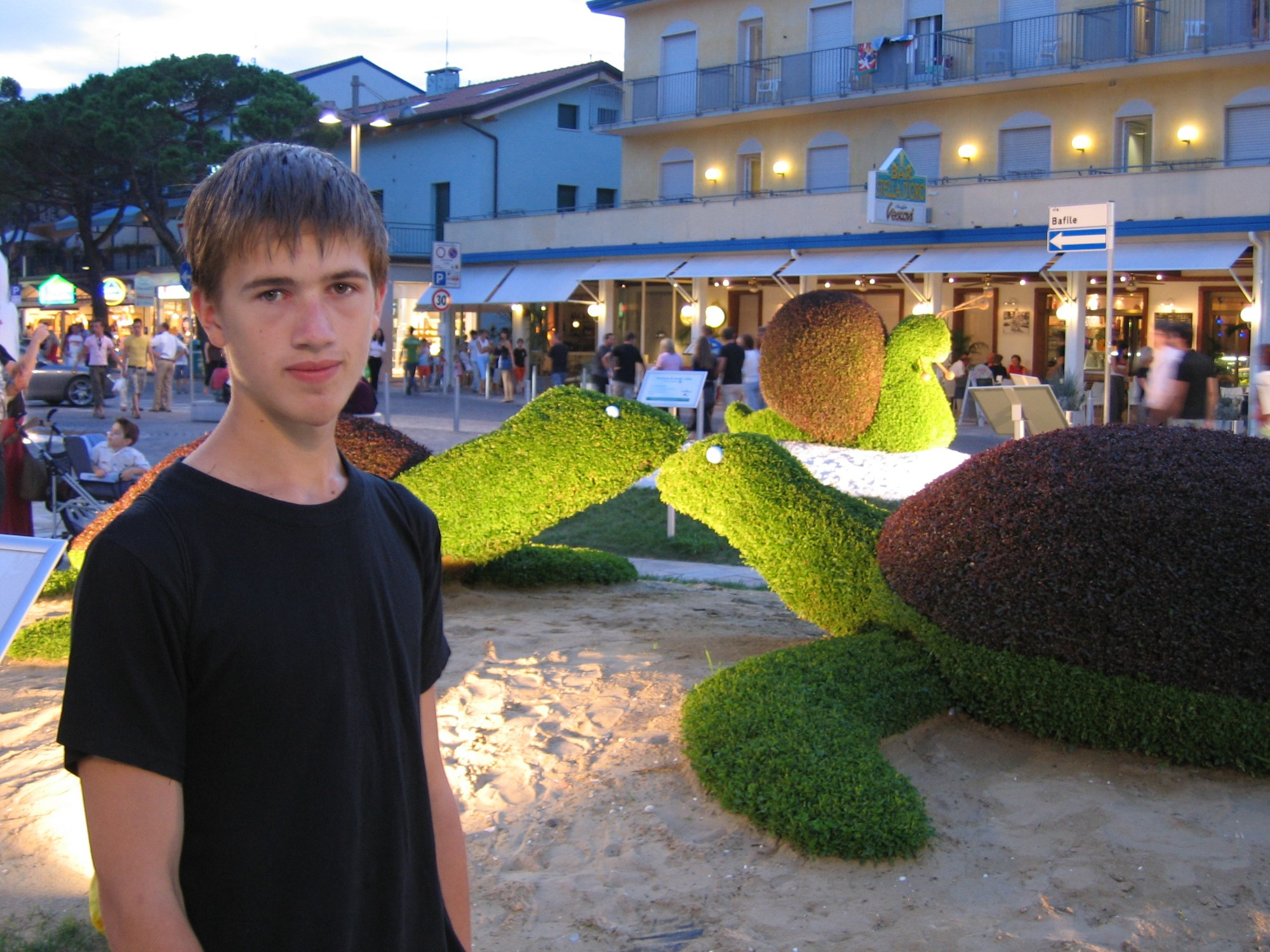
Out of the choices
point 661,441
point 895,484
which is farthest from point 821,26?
point 661,441

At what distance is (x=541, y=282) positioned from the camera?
34.3 meters

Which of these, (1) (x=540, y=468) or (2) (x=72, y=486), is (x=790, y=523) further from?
(2) (x=72, y=486)

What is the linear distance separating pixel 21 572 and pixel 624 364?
1785 centimetres

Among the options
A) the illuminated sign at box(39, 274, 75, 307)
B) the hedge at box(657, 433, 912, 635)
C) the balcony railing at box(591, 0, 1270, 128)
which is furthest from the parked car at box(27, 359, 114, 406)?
the hedge at box(657, 433, 912, 635)

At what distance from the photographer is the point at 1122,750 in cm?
508

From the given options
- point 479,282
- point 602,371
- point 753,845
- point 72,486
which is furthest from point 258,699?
point 479,282

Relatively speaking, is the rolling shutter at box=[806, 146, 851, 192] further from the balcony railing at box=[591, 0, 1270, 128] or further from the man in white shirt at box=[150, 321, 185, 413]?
the man in white shirt at box=[150, 321, 185, 413]

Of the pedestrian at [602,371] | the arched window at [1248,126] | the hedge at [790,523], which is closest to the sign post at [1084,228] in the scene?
the hedge at [790,523]

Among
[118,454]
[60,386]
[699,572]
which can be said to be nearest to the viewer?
[699,572]

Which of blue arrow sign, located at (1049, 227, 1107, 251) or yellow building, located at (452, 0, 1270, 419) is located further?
yellow building, located at (452, 0, 1270, 419)

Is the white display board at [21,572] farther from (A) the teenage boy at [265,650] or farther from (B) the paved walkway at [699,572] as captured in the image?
(B) the paved walkway at [699,572]

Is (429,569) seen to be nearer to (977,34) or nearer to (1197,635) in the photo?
(1197,635)

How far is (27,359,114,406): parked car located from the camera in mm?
25578

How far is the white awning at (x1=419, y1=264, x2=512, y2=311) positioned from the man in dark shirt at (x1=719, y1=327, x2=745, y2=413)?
17449mm
